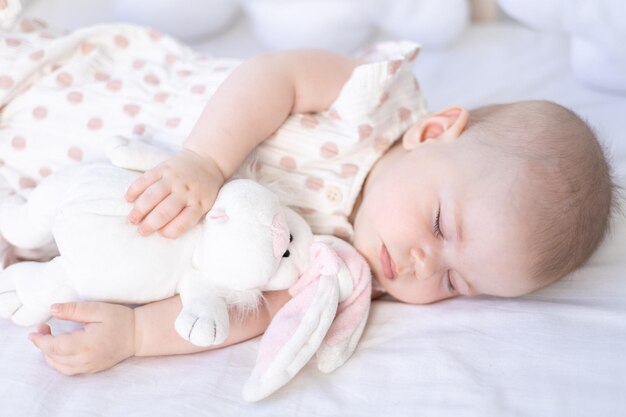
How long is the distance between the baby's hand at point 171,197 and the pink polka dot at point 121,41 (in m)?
0.45

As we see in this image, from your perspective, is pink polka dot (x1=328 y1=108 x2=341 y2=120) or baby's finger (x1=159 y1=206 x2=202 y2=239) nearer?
baby's finger (x1=159 y1=206 x2=202 y2=239)

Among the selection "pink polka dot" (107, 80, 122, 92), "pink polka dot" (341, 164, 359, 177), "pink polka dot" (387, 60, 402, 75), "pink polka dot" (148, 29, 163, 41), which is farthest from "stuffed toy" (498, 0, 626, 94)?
"pink polka dot" (107, 80, 122, 92)

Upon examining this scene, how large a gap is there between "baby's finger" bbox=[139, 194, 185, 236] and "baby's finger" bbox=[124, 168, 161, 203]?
0.03 meters

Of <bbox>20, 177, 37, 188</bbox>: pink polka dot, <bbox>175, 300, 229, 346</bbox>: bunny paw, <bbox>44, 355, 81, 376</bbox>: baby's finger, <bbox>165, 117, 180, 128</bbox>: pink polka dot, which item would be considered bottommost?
<bbox>44, 355, 81, 376</bbox>: baby's finger

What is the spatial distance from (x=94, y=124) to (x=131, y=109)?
0.21ft

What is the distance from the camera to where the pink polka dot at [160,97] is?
118 centimetres

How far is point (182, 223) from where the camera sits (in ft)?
2.98

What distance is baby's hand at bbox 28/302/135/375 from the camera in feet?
2.80

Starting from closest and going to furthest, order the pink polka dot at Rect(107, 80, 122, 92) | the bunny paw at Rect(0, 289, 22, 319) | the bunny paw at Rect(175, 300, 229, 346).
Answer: the bunny paw at Rect(175, 300, 229, 346) → the bunny paw at Rect(0, 289, 22, 319) → the pink polka dot at Rect(107, 80, 122, 92)

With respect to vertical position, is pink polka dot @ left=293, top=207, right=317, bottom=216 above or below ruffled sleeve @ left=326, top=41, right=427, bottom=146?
below

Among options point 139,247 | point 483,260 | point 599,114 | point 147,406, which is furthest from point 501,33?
point 147,406

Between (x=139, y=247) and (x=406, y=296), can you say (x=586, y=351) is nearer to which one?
(x=406, y=296)

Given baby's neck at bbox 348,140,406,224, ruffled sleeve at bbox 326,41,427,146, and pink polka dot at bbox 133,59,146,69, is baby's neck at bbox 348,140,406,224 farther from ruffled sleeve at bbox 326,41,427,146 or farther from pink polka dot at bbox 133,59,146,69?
pink polka dot at bbox 133,59,146,69

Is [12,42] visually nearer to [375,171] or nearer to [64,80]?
[64,80]
